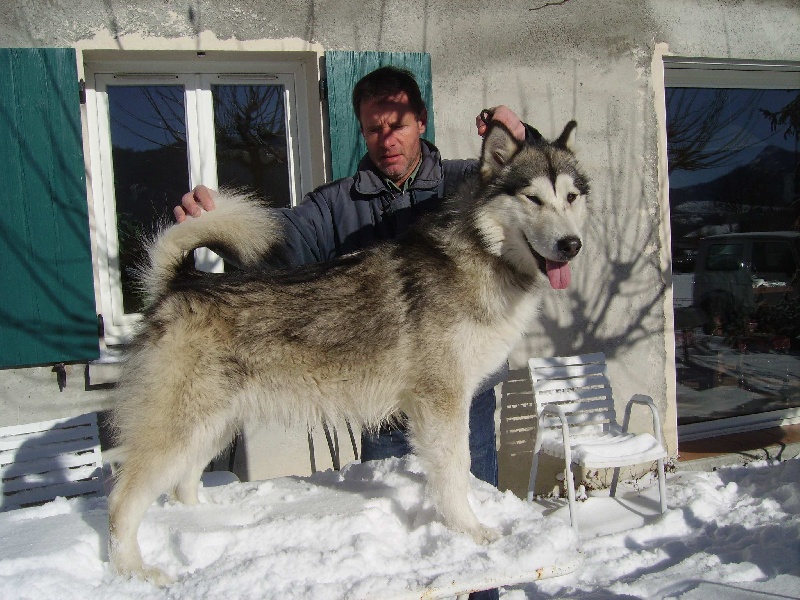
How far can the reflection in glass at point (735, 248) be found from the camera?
6.00 meters

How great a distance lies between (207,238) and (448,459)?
135cm

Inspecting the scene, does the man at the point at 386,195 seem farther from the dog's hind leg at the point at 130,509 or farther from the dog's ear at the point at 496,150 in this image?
the dog's hind leg at the point at 130,509

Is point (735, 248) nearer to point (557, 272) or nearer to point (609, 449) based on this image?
point (609, 449)

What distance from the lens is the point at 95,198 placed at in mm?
4328

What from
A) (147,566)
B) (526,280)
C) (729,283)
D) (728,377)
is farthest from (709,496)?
(147,566)

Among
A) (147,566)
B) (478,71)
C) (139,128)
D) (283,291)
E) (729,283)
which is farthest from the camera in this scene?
(729,283)

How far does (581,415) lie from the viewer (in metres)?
4.95

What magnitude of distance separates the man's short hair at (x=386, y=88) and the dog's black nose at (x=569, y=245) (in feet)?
4.19

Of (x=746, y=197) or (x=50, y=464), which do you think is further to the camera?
(x=746, y=197)

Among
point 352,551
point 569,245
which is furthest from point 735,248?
point 352,551

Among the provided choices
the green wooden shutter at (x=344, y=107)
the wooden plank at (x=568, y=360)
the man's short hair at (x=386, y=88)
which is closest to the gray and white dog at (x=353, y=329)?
the man's short hair at (x=386, y=88)

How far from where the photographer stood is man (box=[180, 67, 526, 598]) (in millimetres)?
3178

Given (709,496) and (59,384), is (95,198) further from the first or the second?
(709,496)

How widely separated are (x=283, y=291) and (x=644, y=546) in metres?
3.05
